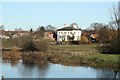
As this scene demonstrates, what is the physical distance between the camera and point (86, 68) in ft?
49.2

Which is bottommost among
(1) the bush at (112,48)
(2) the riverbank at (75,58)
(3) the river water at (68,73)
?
(3) the river water at (68,73)

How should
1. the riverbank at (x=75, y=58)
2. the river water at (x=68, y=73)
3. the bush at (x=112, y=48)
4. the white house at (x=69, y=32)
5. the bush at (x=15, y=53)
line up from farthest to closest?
the white house at (x=69, y=32) → the bush at (x=15, y=53) → the bush at (x=112, y=48) → the riverbank at (x=75, y=58) → the river water at (x=68, y=73)

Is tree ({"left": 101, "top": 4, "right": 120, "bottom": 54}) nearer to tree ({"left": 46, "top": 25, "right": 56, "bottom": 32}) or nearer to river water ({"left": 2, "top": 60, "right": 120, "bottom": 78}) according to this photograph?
river water ({"left": 2, "top": 60, "right": 120, "bottom": 78})

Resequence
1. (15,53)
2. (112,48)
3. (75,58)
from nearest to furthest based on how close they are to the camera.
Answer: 1. (75,58)
2. (112,48)
3. (15,53)

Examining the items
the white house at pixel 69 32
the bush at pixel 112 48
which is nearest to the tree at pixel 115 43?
the bush at pixel 112 48

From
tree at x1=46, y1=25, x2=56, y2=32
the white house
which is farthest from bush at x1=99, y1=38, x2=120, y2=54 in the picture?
tree at x1=46, y1=25, x2=56, y2=32

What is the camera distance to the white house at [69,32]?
106 feet

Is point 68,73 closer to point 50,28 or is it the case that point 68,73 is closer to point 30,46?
point 30,46

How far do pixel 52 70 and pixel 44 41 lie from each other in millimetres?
6260

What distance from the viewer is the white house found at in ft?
106

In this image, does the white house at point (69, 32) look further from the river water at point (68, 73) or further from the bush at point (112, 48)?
the river water at point (68, 73)

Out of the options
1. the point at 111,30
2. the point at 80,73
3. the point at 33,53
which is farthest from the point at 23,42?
the point at 80,73

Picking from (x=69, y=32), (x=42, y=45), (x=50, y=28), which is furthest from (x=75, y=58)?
(x=50, y=28)

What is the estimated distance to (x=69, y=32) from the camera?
3450 cm
